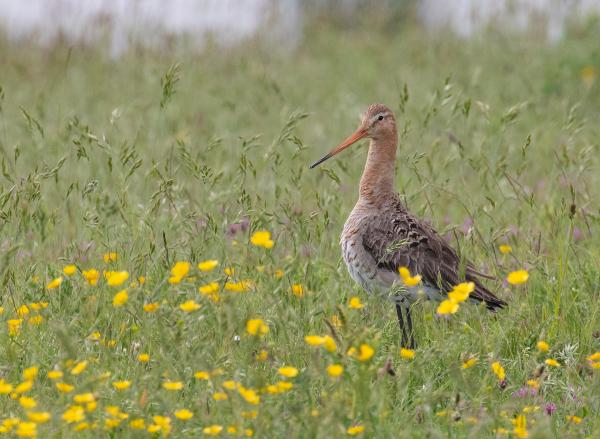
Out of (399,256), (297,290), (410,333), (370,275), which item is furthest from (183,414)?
(399,256)

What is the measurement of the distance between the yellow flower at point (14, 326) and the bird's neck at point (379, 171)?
209 cm

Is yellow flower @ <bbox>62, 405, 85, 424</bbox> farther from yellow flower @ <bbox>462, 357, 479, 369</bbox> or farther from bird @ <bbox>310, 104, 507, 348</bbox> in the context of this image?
bird @ <bbox>310, 104, 507, 348</bbox>

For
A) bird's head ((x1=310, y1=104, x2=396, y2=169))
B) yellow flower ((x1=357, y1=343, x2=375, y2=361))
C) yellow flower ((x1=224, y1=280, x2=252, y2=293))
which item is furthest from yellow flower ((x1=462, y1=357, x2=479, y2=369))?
bird's head ((x1=310, y1=104, x2=396, y2=169))

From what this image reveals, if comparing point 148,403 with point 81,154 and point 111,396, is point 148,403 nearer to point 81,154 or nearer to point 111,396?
point 111,396

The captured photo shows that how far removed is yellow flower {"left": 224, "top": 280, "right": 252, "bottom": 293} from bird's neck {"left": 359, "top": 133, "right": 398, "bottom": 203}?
1001mm

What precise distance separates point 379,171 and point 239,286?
4.92 feet

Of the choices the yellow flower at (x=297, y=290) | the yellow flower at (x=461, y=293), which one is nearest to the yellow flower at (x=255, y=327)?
the yellow flower at (x=461, y=293)

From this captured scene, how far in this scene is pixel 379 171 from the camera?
5.69 metres

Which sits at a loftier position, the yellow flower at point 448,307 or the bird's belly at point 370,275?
the bird's belly at point 370,275

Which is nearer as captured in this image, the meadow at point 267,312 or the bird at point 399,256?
the meadow at point 267,312

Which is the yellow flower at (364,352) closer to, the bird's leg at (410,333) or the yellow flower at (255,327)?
the yellow flower at (255,327)

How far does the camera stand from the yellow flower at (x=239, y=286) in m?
4.18

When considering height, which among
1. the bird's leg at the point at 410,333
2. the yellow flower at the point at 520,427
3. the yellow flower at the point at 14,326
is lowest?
the yellow flower at the point at 520,427

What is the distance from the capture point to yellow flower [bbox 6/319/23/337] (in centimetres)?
432
